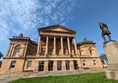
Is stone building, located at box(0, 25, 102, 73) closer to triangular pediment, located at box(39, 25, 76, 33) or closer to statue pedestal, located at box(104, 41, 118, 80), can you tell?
triangular pediment, located at box(39, 25, 76, 33)

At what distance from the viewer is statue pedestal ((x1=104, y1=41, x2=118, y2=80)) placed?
7.59m

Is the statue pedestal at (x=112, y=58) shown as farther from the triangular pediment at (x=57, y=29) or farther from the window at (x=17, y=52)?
the window at (x=17, y=52)

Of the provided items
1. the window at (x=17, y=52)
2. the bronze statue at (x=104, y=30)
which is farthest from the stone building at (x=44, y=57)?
the bronze statue at (x=104, y=30)

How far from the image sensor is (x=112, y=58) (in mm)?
8516

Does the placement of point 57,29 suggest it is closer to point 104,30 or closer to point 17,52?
point 17,52

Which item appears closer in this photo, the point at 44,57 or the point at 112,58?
the point at 112,58

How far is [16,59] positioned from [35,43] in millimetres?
9288

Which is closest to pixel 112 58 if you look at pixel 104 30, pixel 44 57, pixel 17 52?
pixel 104 30

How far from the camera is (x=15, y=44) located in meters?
27.3

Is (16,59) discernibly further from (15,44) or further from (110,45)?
(110,45)

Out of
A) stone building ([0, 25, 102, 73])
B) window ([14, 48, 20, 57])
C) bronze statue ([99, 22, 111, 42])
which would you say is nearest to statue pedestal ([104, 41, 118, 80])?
bronze statue ([99, 22, 111, 42])

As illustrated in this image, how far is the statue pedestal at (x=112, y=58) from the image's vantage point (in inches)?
299

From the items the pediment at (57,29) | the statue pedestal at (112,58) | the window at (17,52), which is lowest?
the statue pedestal at (112,58)

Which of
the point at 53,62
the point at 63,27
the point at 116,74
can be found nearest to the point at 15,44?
the point at 53,62
